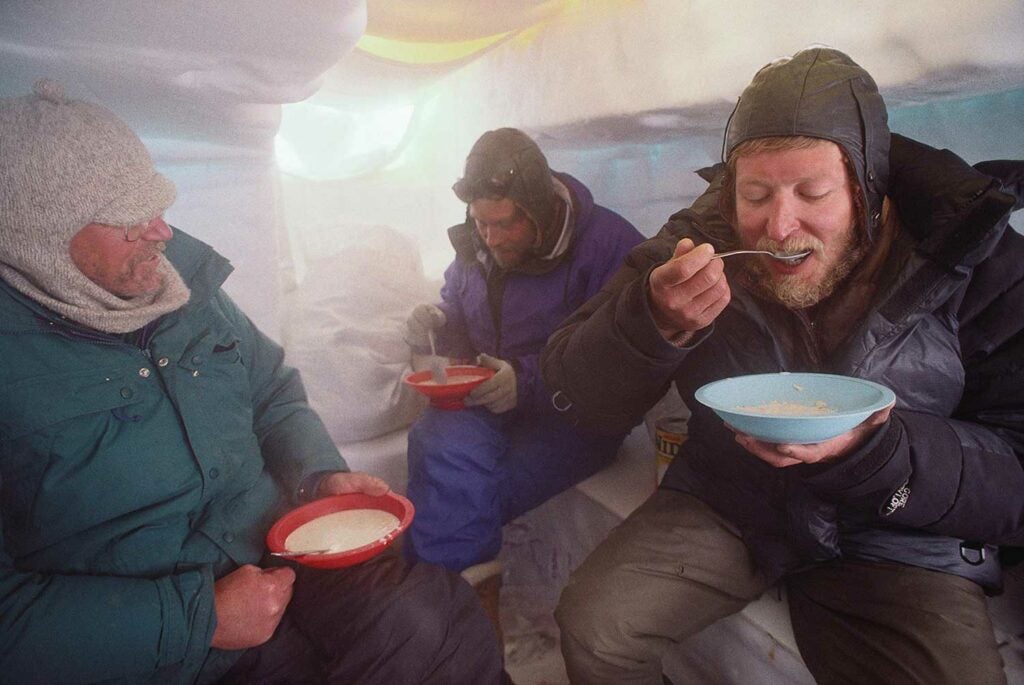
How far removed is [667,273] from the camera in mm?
932

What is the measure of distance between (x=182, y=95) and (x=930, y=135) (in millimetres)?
1611

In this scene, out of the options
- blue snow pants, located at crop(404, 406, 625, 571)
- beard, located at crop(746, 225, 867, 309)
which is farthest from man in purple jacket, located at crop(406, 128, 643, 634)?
beard, located at crop(746, 225, 867, 309)

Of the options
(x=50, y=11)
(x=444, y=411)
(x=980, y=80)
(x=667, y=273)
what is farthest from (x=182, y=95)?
(x=980, y=80)

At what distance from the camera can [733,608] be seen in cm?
116

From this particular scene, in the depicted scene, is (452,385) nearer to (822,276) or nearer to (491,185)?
(491,185)

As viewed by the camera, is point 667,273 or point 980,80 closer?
point 667,273

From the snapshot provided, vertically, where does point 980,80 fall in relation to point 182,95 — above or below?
below

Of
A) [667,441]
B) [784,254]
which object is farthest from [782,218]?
[667,441]

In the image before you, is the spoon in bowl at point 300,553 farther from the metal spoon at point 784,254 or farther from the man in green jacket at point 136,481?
the metal spoon at point 784,254

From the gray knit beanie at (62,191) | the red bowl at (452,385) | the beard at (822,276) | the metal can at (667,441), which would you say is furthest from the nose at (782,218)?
the gray knit beanie at (62,191)

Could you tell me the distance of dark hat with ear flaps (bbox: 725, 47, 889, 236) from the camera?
984 millimetres

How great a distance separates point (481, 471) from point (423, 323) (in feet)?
2.00

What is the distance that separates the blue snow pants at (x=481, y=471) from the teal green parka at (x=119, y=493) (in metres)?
0.44

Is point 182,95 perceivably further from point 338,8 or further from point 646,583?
point 646,583
